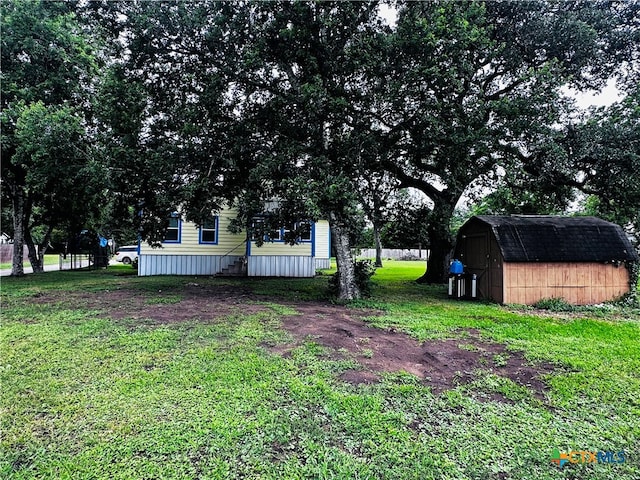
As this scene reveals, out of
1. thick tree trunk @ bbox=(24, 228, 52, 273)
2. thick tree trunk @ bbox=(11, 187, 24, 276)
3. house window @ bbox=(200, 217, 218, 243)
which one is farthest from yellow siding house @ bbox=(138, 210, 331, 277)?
thick tree trunk @ bbox=(24, 228, 52, 273)

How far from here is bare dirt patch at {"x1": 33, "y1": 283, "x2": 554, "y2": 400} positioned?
3832 millimetres

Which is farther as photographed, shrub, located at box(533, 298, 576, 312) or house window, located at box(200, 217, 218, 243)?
house window, located at box(200, 217, 218, 243)

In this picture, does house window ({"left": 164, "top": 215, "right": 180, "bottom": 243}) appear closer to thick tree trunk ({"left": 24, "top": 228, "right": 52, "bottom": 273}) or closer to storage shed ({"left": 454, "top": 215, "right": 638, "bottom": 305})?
thick tree trunk ({"left": 24, "top": 228, "right": 52, "bottom": 273})

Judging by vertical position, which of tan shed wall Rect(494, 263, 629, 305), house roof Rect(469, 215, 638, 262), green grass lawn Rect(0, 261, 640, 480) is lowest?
green grass lawn Rect(0, 261, 640, 480)

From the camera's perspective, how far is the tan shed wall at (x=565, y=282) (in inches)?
320

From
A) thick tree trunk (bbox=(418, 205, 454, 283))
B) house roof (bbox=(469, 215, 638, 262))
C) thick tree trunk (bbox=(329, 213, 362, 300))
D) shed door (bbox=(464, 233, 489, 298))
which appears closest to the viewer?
house roof (bbox=(469, 215, 638, 262))

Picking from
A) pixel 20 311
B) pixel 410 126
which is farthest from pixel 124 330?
pixel 410 126

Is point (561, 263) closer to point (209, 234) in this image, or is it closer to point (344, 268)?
point (344, 268)

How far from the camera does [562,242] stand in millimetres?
8234

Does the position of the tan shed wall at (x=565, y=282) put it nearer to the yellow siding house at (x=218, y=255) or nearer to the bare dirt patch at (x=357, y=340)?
the bare dirt patch at (x=357, y=340)

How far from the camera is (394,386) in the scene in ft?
11.3

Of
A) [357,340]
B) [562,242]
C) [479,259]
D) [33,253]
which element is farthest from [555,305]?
[33,253]

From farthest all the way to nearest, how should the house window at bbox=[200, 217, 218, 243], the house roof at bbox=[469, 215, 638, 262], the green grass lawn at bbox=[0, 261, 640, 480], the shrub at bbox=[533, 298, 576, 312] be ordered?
the house window at bbox=[200, 217, 218, 243] → the house roof at bbox=[469, 215, 638, 262] → the shrub at bbox=[533, 298, 576, 312] → the green grass lawn at bbox=[0, 261, 640, 480]

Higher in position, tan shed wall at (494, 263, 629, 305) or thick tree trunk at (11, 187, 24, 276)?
thick tree trunk at (11, 187, 24, 276)
